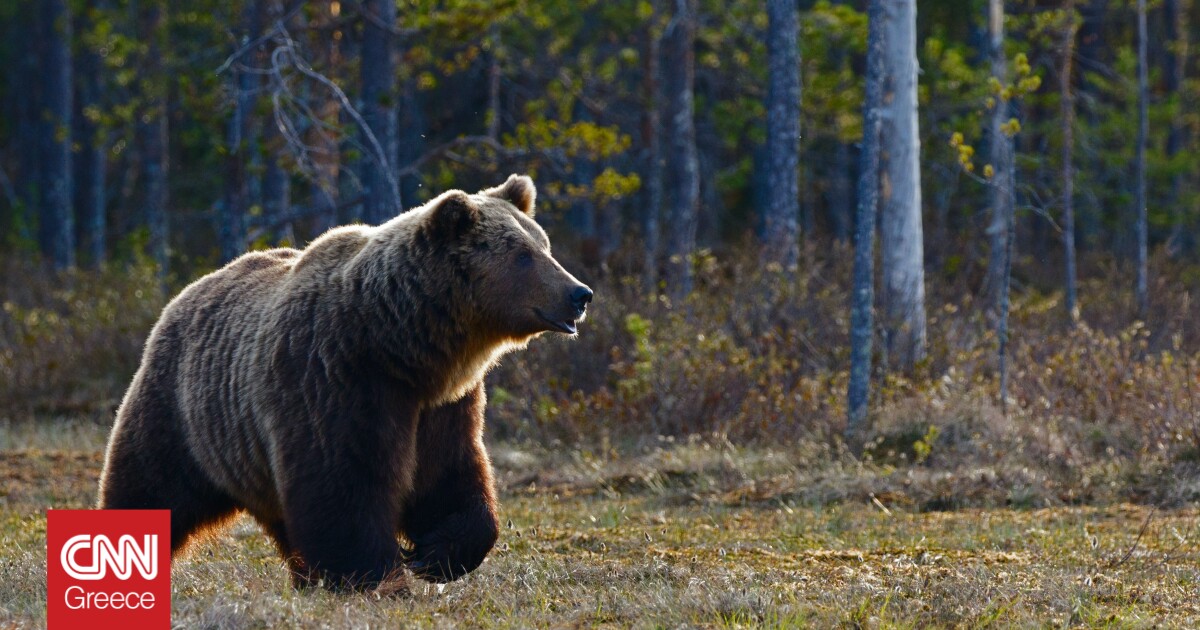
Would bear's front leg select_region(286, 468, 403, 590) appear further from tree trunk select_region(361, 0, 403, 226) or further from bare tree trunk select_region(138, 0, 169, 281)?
bare tree trunk select_region(138, 0, 169, 281)

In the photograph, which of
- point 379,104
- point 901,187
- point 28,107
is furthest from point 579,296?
point 28,107

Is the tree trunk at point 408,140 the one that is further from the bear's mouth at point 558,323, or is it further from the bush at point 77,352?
the bear's mouth at point 558,323

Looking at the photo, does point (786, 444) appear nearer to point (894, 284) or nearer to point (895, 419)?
point (895, 419)

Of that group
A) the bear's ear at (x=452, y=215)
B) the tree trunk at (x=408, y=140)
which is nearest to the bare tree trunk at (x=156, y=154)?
the tree trunk at (x=408, y=140)

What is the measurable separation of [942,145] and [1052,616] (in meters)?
18.8

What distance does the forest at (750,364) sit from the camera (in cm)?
570

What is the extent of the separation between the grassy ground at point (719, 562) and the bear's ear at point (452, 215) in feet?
4.71

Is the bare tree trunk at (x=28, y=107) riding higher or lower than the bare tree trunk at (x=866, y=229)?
higher

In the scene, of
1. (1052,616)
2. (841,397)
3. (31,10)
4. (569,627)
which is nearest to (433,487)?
(569,627)

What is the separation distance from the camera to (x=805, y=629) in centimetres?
465

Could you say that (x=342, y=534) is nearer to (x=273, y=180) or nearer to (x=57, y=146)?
(x=273, y=180)

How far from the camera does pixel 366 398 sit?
5305 mm

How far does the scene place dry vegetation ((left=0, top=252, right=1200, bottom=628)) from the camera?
5.14 metres

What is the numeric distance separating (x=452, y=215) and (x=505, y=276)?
328 millimetres
